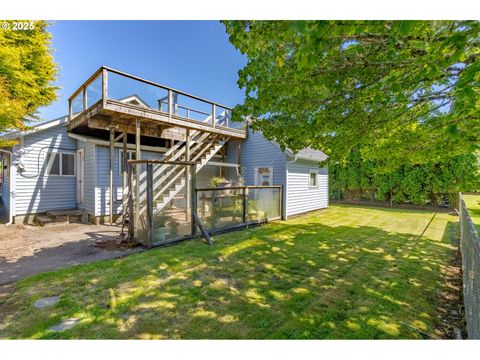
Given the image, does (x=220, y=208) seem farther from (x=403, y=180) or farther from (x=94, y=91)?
(x=403, y=180)

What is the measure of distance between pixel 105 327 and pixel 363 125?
495 cm

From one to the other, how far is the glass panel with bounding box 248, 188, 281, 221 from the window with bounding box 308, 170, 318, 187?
9.68ft

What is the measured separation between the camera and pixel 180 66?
9180 millimetres

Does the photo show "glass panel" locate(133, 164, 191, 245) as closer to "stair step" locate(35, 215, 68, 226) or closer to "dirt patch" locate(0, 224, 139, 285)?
"dirt patch" locate(0, 224, 139, 285)

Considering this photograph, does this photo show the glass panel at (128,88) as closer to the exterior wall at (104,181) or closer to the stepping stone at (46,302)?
the exterior wall at (104,181)

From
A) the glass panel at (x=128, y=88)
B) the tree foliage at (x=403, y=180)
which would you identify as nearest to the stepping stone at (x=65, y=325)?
the glass panel at (x=128, y=88)

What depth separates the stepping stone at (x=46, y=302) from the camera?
10.1 ft

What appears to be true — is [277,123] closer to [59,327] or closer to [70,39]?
[59,327]

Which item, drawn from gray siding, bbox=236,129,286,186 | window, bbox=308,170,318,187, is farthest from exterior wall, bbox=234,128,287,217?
window, bbox=308,170,318,187

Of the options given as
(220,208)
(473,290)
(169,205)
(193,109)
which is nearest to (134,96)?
(193,109)

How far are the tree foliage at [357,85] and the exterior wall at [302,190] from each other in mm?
4887

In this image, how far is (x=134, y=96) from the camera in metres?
10.3

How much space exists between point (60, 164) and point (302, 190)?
10.4m
